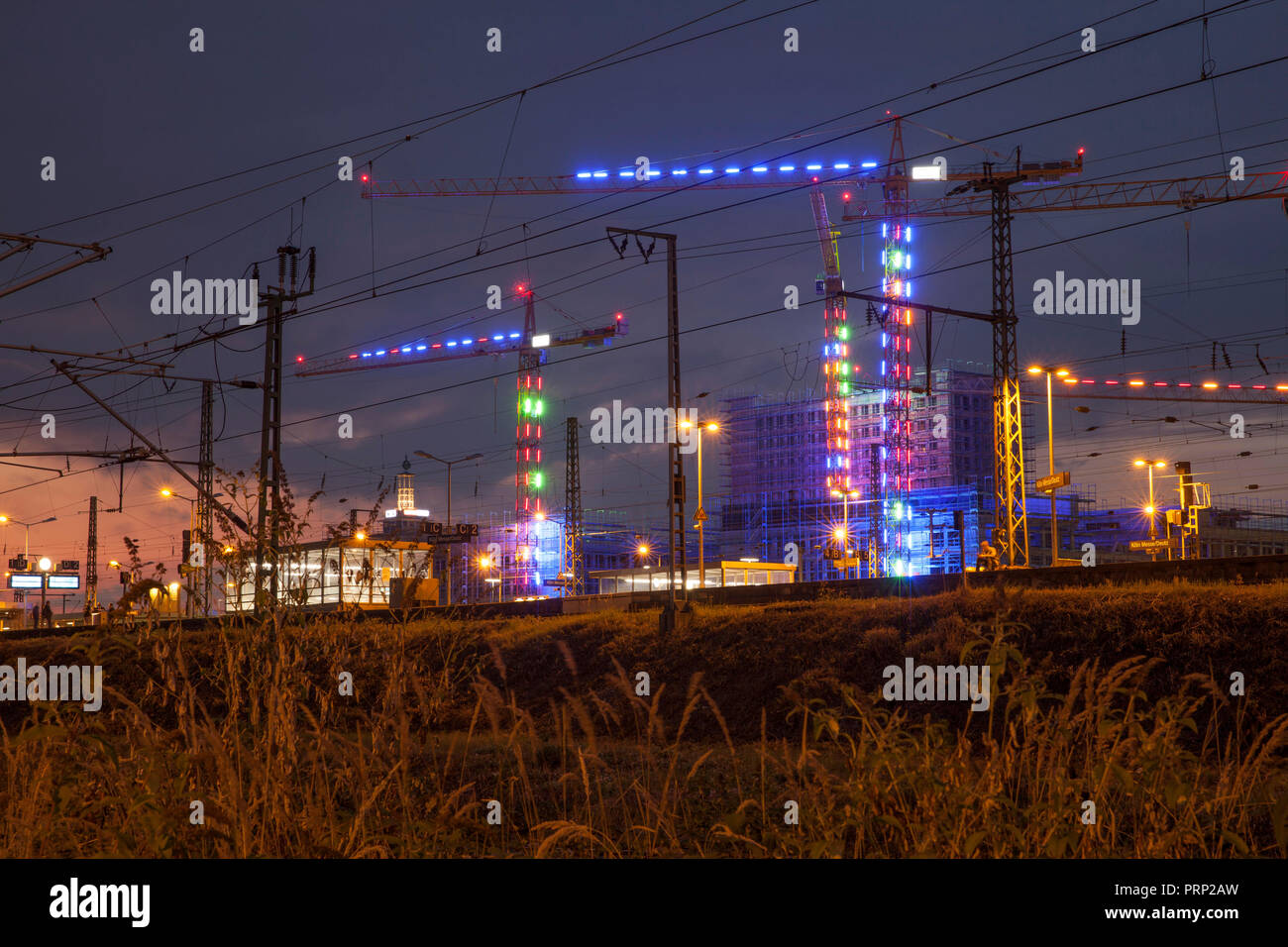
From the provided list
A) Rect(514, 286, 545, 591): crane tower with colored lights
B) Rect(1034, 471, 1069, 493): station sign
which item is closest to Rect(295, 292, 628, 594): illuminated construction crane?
Rect(514, 286, 545, 591): crane tower with colored lights

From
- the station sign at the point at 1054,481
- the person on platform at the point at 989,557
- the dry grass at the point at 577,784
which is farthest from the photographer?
the station sign at the point at 1054,481

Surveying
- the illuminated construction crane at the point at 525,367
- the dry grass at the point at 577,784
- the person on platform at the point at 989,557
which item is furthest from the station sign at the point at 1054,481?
the illuminated construction crane at the point at 525,367

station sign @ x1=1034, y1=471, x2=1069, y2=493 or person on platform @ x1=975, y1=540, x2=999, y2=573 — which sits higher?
station sign @ x1=1034, y1=471, x2=1069, y2=493

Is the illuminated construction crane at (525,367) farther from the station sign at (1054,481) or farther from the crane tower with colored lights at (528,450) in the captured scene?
the station sign at (1054,481)

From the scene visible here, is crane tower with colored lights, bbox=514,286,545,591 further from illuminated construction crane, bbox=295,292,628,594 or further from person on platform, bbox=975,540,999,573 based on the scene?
person on platform, bbox=975,540,999,573

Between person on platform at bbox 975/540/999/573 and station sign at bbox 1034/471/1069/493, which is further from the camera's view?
station sign at bbox 1034/471/1069/493

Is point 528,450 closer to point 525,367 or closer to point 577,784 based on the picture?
point 525,367

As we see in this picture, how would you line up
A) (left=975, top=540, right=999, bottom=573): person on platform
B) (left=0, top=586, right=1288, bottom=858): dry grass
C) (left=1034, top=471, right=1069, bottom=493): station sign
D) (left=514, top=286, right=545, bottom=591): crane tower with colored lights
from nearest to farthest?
1. (left=0, top=586, right=1288, bottom=858): dry grass
2. (left=975, top=540, right=999, bottom=573): person on platform
3. (left=1034, top=471, right=1069, bottom=493): station sign
4. (left=514, top=286, right=545, bottom=591): crane tower with colored lights

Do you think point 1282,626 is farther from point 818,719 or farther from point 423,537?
point 423,537

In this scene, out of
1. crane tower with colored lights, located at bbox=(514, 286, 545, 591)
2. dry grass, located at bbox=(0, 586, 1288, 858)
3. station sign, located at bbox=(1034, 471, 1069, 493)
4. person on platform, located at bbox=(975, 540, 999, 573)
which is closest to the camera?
dry grass, located at bbox=(0, 586, 1288, 858)

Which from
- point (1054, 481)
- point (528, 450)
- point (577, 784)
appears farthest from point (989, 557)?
point (528, 450)

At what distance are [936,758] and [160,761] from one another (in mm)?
3812

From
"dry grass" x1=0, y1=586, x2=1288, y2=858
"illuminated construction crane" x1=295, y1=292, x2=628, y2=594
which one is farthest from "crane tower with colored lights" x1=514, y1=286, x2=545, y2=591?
"dry grass" x1=0, y1=586, x2=1288, y2=858
